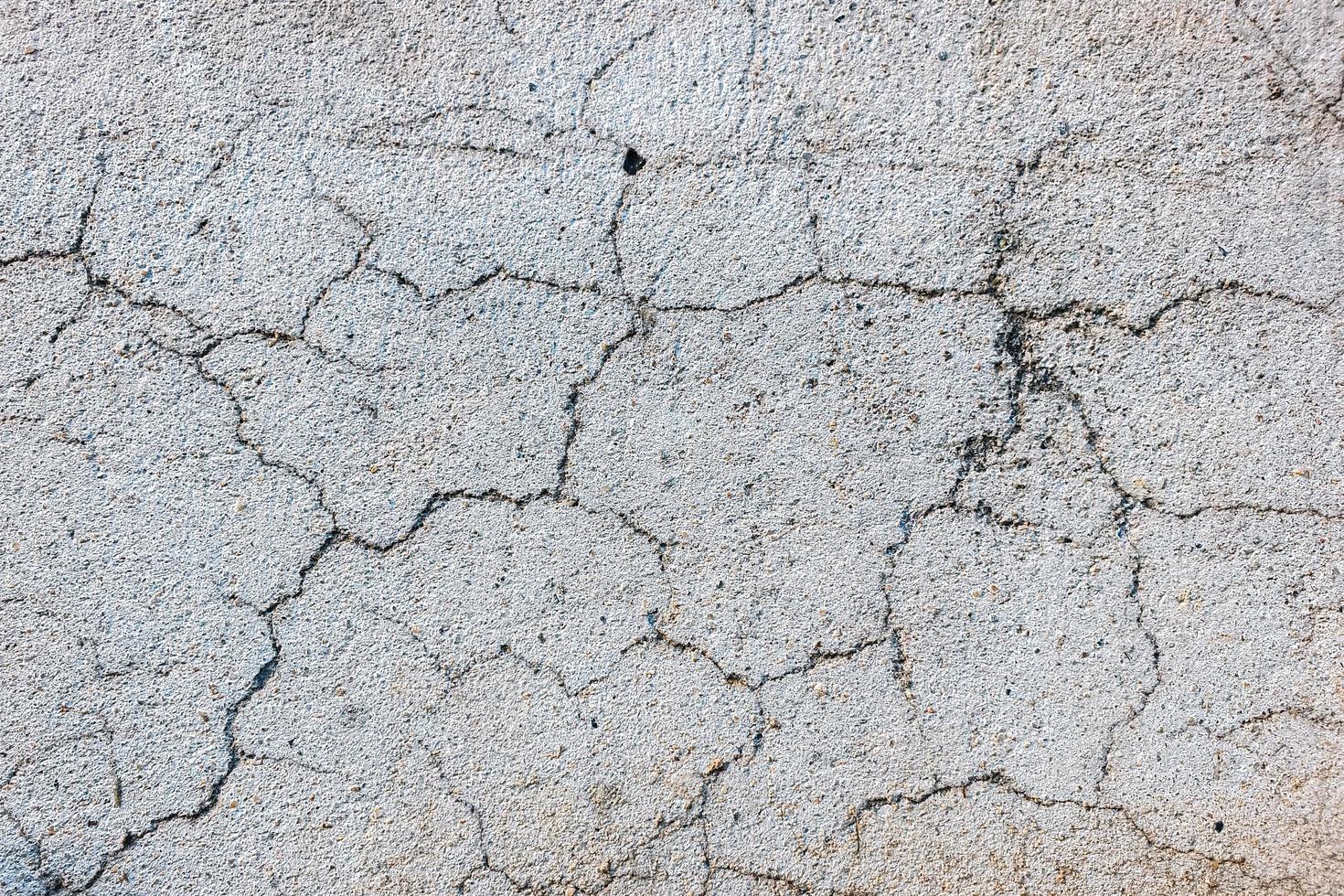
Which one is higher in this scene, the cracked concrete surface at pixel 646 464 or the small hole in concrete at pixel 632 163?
the small hole in concrete at pixel 632 163

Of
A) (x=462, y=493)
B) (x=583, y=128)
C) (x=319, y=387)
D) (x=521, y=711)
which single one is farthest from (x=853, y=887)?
(x=583, y=128)

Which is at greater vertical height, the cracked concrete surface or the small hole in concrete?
the small hole in concrete

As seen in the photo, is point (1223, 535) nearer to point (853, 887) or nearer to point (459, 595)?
point (853, 887)

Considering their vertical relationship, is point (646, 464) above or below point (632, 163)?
below

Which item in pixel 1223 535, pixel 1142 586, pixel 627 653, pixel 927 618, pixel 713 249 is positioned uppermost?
Answer: pixel 713 249
